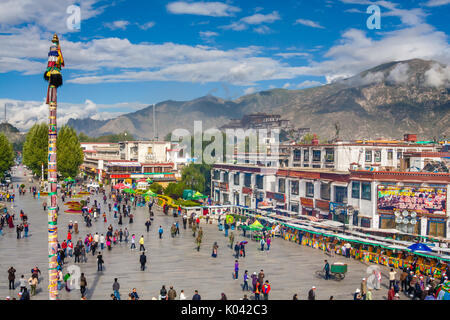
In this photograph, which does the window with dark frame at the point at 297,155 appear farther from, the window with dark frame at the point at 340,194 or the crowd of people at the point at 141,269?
the crowd of people at the point at 141,269

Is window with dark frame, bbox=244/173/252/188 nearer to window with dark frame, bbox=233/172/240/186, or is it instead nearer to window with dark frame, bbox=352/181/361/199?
window with dark frame, bbox=233/172/240/186

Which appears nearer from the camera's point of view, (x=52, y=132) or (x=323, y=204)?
(x=52, y=132)

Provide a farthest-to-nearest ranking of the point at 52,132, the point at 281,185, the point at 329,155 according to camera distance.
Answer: the point at 329,155, the point at 281,185, the point at 52,132

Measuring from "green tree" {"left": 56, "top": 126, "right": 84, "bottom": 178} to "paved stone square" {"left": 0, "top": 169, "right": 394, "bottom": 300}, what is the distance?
4387 cm

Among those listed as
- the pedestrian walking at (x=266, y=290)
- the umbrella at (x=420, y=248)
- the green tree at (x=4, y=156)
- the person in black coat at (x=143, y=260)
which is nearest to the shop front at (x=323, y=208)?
the umbrella at (x=420, y=248)

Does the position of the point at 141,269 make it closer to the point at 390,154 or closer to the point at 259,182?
the point at 259,182

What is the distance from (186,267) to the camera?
31125 millimetres

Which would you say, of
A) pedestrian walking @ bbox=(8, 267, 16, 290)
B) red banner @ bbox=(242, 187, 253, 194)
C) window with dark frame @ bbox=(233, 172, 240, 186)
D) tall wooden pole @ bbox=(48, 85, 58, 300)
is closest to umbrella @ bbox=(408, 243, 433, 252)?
tall wooden pole @ bbox=(48, 85, 58, 300)

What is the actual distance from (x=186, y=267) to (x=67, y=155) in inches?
2490

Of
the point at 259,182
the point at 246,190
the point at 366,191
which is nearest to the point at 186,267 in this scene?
the point at 366,191

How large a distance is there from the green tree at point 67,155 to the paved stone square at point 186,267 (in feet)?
144

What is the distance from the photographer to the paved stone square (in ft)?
84.9

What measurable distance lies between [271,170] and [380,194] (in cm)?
2403
